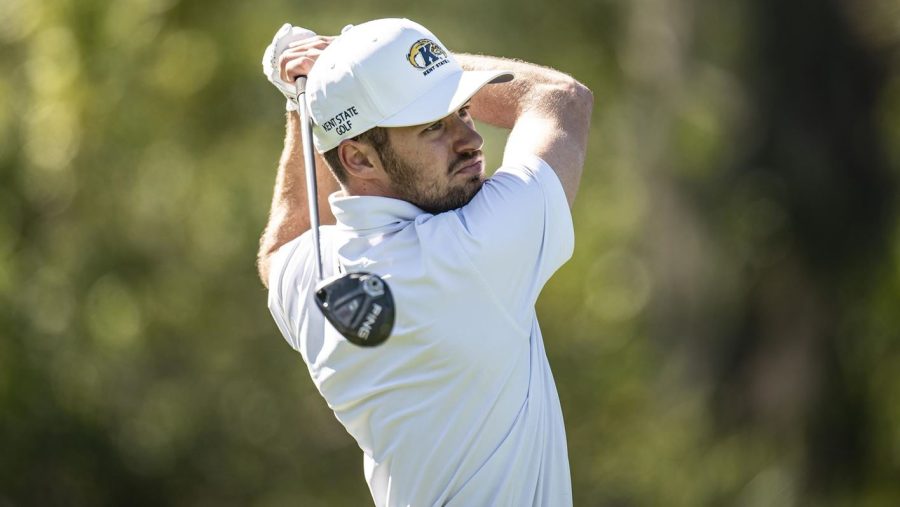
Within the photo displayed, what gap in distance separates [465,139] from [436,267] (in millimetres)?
315

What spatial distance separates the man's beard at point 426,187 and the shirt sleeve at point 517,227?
0.16 feet

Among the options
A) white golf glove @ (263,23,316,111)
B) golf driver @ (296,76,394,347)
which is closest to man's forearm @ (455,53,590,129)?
white golf glove @ (263,23,316,111)

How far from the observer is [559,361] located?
37.8ft

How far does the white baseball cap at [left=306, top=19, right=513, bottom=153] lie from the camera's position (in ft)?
10.5

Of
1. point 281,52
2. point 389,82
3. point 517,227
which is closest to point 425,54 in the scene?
point 389,82

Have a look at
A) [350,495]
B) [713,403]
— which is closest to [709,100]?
[713,403]

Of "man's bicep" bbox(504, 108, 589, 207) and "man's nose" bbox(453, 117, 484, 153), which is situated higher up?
"man's nose" bbox(453, 117, 484, 153)

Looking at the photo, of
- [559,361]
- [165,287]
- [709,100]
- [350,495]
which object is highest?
[709,100]

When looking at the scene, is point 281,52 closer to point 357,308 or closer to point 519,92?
point 519,92

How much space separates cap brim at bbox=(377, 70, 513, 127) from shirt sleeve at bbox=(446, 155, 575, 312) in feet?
0.60

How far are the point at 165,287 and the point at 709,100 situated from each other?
13.4 ft

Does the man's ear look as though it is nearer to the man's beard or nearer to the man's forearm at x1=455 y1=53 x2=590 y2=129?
the man's beard

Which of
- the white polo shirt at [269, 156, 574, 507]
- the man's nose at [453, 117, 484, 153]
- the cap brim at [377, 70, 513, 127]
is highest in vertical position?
the cap brim at [377, 70, 513, 127]

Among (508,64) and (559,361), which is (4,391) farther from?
(508,64)
